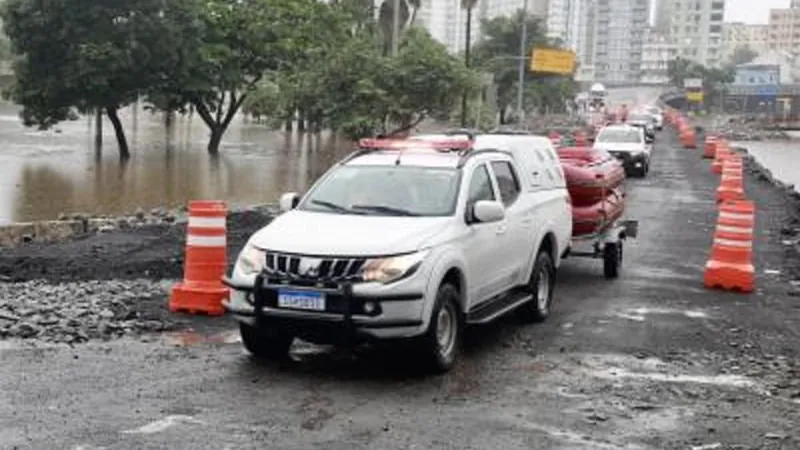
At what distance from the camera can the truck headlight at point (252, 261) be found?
7.96 metres

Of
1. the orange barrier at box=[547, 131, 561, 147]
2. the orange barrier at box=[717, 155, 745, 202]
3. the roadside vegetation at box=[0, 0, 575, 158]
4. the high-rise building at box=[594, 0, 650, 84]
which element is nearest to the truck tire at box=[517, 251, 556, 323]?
the orange barrier at box=[547, 131, 561, 147]

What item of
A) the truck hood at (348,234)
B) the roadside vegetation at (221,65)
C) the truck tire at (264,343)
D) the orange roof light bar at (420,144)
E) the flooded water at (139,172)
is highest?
the roadside vegetation at (221,65)

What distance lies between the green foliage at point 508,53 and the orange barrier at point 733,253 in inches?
2226

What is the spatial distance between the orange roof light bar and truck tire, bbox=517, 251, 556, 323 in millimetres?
1453

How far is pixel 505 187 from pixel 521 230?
43 cm

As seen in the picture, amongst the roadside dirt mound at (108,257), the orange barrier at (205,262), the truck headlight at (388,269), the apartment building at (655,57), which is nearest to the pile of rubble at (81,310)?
the orange barrier at (205,262)

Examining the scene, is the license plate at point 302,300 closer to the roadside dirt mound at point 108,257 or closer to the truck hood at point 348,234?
the truck hood at point 348,234

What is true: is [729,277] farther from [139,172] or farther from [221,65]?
[221,65]

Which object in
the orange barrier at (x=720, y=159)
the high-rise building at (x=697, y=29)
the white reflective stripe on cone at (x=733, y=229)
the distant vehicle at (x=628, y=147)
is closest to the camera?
the white reflective stripe on cone at (x=733, y=229)

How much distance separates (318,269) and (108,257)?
7173mm

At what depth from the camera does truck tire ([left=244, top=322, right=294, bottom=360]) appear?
8.36m

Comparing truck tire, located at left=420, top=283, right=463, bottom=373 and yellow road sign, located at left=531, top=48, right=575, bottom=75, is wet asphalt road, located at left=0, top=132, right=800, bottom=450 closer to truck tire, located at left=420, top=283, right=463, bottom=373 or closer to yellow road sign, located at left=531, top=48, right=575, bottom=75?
truck tire, located at left=420, top=283, right=463, bottom=373

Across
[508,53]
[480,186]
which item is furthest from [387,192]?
[508,53]

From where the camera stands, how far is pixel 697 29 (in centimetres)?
19538
